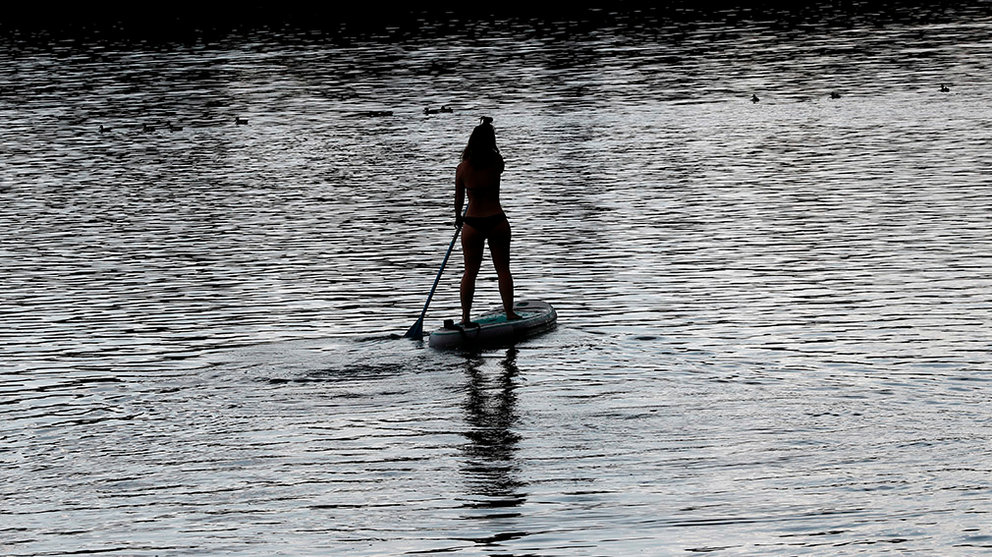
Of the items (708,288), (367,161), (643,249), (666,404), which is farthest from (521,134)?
(666,404)

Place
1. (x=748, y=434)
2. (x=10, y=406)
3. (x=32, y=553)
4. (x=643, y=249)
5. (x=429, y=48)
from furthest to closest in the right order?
(x=429, y=48) → (x=643, y=249) → (x=10, y=406) → (x=748, y=434) → (x=32, y=553)

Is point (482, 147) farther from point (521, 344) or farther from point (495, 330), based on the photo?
point (521, 344)

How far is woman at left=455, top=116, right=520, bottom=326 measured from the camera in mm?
17031

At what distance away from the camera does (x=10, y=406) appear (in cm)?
1456

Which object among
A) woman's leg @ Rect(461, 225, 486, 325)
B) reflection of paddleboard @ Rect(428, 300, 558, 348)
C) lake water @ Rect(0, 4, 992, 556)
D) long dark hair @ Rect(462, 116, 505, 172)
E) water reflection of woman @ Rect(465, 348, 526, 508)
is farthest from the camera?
woman's leg @ Rect(461, 225, 486, 325)

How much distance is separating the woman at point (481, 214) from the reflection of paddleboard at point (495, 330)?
182mm

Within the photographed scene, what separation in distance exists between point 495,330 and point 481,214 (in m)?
1.29

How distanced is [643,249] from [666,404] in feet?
30.1

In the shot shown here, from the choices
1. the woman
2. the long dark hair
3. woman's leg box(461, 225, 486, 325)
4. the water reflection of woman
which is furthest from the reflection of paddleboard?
the long dark hair

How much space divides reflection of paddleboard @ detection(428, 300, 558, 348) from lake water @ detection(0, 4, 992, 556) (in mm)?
249

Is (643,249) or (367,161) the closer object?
(643,249)

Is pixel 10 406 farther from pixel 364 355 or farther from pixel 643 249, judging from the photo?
pixel 643 249

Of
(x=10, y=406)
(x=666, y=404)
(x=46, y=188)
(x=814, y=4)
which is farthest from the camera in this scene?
(x=814, y=4)

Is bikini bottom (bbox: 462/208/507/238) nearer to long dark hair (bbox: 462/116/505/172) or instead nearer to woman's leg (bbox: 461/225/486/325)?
woman's leg (bbox: 461/225/486/325)
